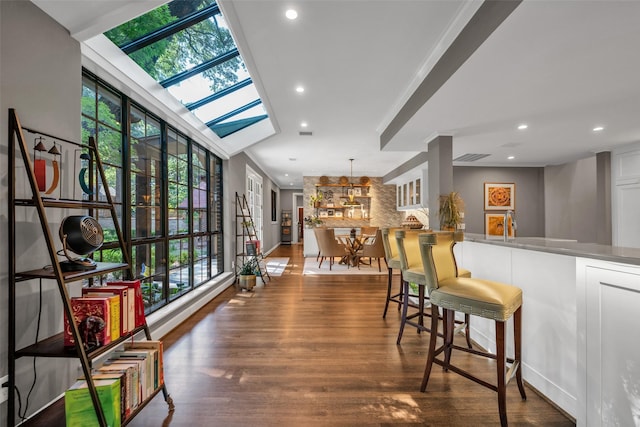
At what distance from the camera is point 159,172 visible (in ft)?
10.6

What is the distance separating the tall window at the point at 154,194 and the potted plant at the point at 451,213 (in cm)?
326

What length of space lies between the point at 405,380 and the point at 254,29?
287 centimetres

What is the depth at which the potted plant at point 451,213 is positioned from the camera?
3748 mm

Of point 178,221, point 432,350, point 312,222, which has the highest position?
point 178,221

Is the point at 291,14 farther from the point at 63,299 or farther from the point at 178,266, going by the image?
the point at 178,266

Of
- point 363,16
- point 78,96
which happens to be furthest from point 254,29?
point 78,96

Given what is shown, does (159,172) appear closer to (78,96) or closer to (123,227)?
(123,227)

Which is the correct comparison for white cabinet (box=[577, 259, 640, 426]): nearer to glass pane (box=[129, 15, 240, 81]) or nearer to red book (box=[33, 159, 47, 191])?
red book (box=[33, 159, 47, 191])

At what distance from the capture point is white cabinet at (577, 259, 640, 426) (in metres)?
1.39

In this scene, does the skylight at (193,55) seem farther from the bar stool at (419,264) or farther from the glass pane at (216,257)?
the bar stool at (419,264)

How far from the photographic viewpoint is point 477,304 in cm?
175

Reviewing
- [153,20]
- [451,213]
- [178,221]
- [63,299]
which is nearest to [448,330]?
[451,213]

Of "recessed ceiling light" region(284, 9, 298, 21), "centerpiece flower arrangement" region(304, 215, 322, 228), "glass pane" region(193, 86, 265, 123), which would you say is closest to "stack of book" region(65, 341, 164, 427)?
"recessed ceiling light" region(284, 9, 298, 21)

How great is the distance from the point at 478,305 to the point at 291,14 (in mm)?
2290
